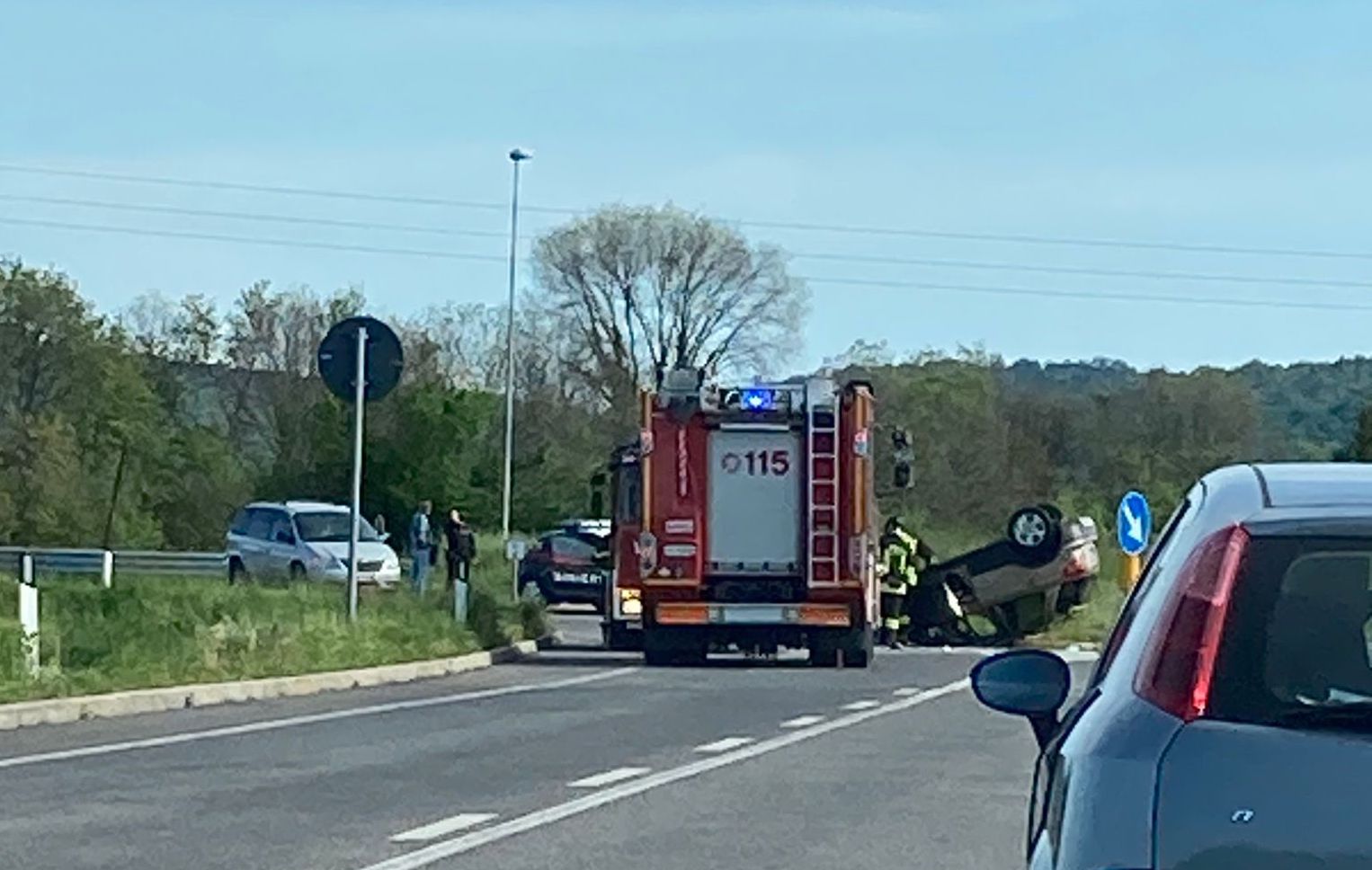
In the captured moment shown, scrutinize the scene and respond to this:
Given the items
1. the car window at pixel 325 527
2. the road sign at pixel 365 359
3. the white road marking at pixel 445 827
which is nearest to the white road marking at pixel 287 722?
the road sign at pixel 365 359

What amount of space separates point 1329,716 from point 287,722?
50.2 feet

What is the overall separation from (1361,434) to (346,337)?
3502cm

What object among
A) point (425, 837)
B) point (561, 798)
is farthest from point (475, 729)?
point (425, 837)

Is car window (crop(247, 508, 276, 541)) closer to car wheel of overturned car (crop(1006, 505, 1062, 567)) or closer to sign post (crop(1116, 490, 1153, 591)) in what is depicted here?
car wheel of overturned car (crop(1006, 505, 1062, 567))

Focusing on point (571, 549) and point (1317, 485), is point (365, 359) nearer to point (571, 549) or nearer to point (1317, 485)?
point (571, 549)

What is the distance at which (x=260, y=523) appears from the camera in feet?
147

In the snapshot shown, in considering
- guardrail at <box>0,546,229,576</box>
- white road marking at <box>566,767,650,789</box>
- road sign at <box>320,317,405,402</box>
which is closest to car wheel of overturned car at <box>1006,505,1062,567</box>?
road sign at <box>320,317,405,402</box>

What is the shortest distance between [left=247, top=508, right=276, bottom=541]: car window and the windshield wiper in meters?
41.0

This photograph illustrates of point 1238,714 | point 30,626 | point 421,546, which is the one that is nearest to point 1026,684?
point 1238,714

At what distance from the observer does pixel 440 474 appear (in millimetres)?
66312

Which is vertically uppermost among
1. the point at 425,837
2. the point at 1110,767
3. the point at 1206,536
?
the point at 1206,536

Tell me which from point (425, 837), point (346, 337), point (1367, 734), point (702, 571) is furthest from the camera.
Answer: point (702, 571)

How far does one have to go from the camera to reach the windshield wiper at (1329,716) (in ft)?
14.1

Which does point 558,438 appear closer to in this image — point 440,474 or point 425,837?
point 440,474
